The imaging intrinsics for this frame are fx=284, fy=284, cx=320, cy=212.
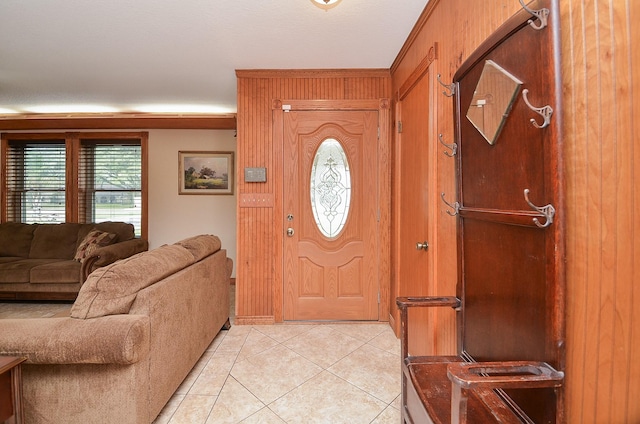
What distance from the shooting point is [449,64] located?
1650 mm

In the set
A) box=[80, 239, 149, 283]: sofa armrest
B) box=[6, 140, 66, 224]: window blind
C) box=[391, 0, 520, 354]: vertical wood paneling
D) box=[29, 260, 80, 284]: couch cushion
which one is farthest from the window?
box=[391, 0, 520, 354]: vertical wood paneling

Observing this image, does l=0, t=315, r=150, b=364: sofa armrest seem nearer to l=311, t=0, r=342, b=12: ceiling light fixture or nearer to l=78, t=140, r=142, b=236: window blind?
l=311, t=0, r=342, b=12: ceiling light fixture

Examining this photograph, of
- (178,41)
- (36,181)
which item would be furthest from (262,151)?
(36,181)

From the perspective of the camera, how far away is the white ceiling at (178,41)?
196 centimetres

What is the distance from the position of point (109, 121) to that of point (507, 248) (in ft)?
16.7

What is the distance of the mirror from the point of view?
936 mm

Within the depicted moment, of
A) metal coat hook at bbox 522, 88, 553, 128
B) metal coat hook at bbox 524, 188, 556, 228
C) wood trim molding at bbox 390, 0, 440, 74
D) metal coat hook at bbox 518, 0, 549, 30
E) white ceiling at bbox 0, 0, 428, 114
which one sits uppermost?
white ceiling at bbox 0, 0, 428, 114

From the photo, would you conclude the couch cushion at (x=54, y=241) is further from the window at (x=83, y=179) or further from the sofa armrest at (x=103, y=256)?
the sofa armrest at (x=103, y=256)

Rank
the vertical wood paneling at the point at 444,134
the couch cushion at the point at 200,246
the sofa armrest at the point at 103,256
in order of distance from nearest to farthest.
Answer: the vertical wood paneling at the point at 444,134 < the couch cushion at the point at 200,246 < the sofa armrest at the point at 103,256

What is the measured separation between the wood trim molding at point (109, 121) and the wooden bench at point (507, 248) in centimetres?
369

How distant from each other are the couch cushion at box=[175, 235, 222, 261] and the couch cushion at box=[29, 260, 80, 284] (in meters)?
2.21

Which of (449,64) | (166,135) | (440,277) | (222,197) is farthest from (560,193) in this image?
(166,135)

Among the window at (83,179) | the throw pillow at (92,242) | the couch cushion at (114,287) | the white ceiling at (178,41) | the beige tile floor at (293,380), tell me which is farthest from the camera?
the window at (83,179)

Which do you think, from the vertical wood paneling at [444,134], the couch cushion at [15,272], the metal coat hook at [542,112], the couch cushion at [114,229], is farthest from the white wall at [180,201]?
the metal coat hook at [542,112]
